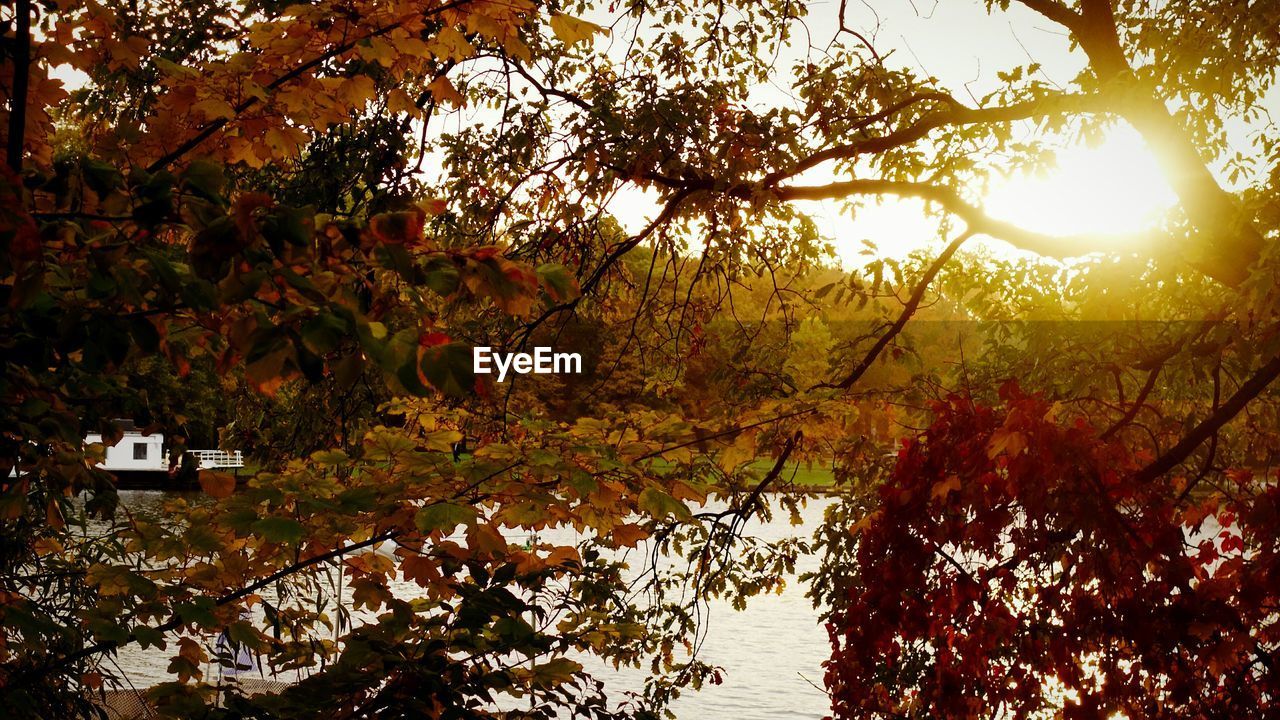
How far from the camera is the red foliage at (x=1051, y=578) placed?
3.89 meters

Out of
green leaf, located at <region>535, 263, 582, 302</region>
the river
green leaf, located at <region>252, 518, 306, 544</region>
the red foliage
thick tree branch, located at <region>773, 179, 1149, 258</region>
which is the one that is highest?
thick tree branch, located at <region>773, 179, 1149, 258</region>

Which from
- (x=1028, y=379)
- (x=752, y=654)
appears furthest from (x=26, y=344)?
(x=752, y=654)

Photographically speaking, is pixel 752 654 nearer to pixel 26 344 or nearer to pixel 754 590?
pixel 754 590

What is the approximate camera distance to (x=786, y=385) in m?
6.82

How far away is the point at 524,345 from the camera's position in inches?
243

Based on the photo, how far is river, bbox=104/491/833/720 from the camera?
557 inches

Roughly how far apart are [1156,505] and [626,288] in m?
4.73

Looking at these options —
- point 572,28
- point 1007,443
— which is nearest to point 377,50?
point 572,28

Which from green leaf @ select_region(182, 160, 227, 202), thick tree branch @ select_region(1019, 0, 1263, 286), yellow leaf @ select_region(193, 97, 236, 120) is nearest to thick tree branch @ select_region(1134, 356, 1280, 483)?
thick tree branch @ select_region(1019, 0, 1263, 286)

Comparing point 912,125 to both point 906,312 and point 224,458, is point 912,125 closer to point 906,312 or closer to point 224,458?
point 906,312

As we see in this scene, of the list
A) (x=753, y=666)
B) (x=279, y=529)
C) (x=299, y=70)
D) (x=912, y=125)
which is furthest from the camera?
(x=753, y=666)

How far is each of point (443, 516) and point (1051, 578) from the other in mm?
3066

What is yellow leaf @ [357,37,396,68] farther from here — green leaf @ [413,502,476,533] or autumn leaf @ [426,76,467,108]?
green leaf @ [413,502,476,533]

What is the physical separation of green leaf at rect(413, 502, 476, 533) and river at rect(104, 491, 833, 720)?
29.7 feet
